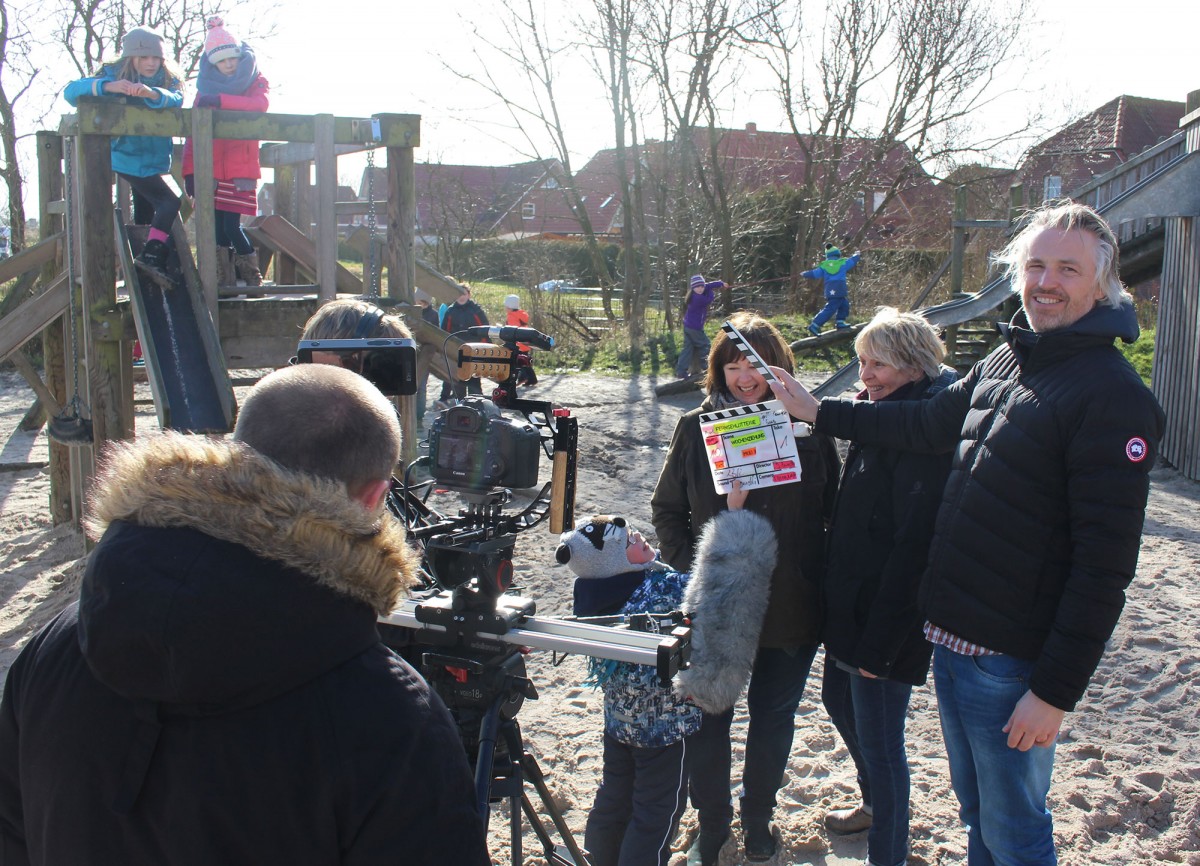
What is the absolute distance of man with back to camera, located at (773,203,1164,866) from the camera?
1964 millimetres

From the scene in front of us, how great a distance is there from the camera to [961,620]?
2.19m

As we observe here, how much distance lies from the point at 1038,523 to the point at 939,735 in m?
2.03

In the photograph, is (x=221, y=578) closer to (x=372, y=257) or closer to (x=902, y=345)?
(x=902, y=345)

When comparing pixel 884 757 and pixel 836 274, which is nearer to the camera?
pixel 884 757

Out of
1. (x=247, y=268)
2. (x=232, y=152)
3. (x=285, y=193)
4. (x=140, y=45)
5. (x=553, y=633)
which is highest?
(x=140, y=45)

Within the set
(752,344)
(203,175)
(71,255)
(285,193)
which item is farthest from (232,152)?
(752,344)

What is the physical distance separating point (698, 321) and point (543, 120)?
285 inches

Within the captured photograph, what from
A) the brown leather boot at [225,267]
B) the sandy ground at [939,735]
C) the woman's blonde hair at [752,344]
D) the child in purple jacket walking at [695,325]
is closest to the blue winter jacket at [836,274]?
the child in purple jacket walking at [695,325]

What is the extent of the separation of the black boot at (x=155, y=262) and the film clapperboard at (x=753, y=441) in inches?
145

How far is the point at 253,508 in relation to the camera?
121 centimetres

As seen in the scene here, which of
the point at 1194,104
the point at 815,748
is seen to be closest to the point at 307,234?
the point at 815,748

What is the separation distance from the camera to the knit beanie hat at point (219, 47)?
577 cm

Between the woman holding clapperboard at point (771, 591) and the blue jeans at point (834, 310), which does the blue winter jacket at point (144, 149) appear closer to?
the woman holding clapperboard at point (771, 591)

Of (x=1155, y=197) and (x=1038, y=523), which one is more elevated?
(x=1155, y=197)
